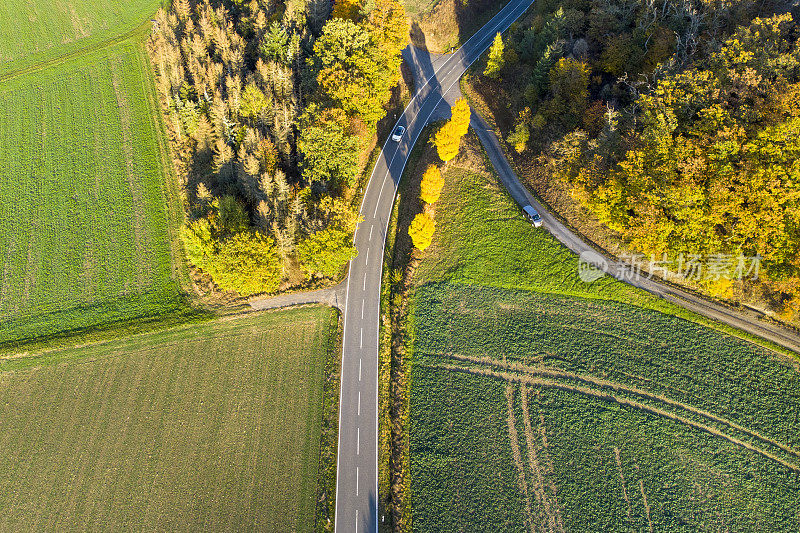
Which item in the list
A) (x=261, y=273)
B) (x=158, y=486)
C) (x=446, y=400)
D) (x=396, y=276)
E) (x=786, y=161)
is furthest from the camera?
(x=396, y=276)

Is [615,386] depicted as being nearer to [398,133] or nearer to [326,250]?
[326,250]

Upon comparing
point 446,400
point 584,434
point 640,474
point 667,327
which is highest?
point 446,400

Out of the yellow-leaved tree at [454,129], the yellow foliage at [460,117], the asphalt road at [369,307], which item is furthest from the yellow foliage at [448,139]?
the asphalt road at [369,307]

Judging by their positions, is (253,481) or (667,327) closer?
(253,481)

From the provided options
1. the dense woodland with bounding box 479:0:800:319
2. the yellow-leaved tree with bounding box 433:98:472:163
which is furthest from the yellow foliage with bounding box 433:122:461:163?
the dense woodland with bounding box 479:0:800:319

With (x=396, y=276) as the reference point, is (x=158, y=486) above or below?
below

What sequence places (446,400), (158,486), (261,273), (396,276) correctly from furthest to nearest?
(396,276)
(261,273)
(446,400)
(158,486)

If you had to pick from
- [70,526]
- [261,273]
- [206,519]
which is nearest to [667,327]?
[261,273]

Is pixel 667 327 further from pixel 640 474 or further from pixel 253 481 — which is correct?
pixel 253 481

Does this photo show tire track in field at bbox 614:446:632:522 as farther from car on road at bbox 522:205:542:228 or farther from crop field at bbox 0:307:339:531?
crop field at bbox 0:307:339:531
